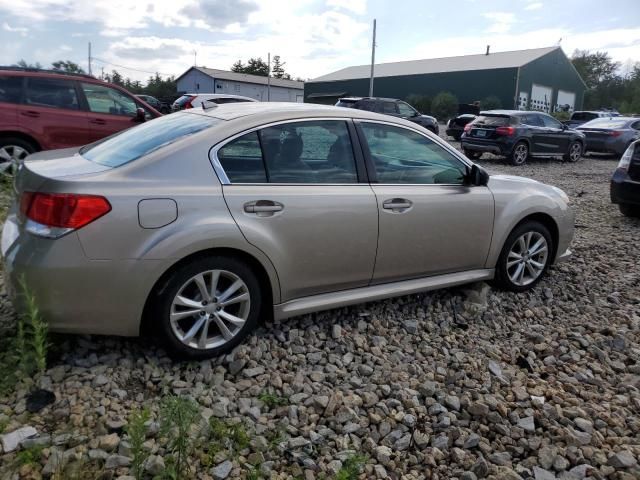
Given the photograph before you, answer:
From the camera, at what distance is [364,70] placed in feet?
185

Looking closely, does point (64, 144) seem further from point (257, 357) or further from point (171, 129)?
point (257, 357)

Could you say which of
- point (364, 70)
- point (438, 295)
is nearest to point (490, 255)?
point (438, 295)

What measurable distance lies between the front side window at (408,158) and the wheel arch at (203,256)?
1124 millimetres

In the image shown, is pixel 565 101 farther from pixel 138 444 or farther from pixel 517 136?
pixel 138 444

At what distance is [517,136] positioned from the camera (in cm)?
1454

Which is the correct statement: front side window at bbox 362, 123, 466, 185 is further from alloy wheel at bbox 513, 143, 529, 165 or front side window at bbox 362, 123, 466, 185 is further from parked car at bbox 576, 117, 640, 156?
parked car at bbox 576, 117, 640, 156

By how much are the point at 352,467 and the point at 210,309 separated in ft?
4.22

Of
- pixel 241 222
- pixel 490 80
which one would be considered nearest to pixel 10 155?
pixel 241 222

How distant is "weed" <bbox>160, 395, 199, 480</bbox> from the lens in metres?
2.43

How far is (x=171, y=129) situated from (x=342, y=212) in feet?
4.22

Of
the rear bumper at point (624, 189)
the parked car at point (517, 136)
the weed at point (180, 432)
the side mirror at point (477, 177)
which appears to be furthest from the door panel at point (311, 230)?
the parked car at point (517, 136)

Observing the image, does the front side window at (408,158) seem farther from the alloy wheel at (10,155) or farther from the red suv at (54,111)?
the red suv at (54,111)

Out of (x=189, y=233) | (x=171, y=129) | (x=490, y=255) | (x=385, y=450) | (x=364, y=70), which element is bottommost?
(x=385, y=450)

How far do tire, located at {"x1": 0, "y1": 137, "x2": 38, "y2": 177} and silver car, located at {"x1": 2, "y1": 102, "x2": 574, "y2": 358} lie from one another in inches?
174
